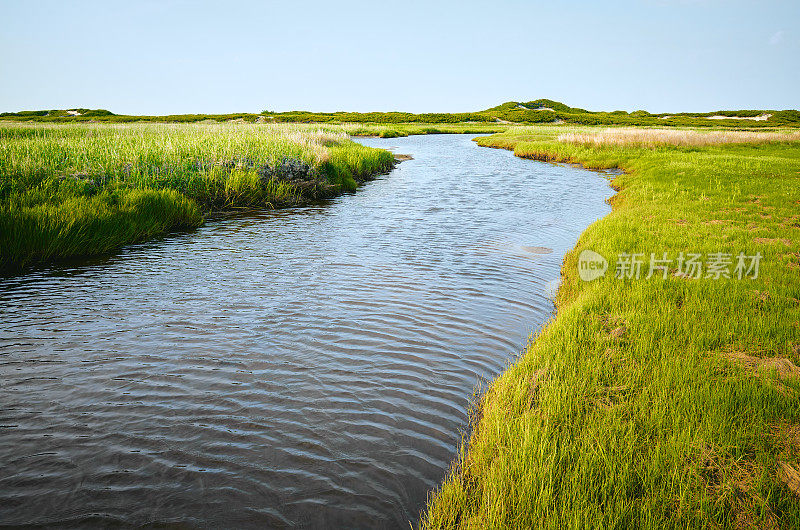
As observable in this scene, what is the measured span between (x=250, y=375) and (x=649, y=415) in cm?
428

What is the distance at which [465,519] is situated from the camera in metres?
3.19

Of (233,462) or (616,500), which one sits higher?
(616,500)

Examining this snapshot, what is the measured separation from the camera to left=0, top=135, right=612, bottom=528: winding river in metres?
3.69

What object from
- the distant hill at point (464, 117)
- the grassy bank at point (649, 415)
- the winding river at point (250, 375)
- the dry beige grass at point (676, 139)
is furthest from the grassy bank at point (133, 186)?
the distant hill at point (464, 117)

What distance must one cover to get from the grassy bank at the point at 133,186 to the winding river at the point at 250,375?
0.87m

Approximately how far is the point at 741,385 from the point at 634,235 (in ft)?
21.6

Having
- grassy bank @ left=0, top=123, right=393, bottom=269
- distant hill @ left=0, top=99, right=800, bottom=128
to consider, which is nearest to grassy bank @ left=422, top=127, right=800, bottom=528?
grassy bank @ left=0, top=123, right=393, bottom=269

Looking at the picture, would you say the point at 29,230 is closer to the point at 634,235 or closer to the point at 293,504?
the point at 293,504

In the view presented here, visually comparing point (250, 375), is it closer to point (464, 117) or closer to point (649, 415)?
point (649, 415)

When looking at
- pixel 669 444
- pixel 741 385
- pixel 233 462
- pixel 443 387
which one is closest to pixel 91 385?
pixel 233 462

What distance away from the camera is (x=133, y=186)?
546 inches

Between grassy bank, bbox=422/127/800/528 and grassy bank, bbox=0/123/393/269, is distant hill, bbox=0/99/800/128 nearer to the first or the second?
grassy bank, bbox=0/123/393/269

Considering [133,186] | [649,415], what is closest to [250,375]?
[649,415]

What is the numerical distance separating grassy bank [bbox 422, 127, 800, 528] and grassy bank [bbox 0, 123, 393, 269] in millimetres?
10033
